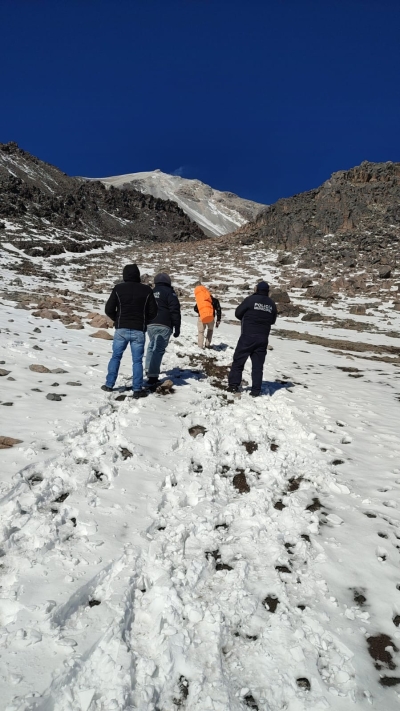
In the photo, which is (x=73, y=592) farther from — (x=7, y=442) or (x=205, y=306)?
(x=205, y=306)

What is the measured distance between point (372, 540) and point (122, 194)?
130330 mm

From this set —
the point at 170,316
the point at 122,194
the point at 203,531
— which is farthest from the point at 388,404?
the point at 122,194

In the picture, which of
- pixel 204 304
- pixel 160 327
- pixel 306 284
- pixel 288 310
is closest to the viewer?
pixel 160 327

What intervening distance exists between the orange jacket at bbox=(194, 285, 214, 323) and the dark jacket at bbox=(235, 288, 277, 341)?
3.61 metres

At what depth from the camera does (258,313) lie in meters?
7.66

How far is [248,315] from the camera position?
25.4 feet

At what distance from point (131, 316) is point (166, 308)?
1.18 meters

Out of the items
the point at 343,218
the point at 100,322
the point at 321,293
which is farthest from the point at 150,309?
the point at 343,218

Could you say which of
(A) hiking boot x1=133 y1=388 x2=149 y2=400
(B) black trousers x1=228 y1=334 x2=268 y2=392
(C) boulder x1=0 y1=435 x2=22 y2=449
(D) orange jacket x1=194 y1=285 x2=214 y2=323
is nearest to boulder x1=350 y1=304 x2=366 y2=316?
(D) orange jacket x1=194 y1=285 x2=214 y2=323

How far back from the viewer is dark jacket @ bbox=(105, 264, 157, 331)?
666 cm

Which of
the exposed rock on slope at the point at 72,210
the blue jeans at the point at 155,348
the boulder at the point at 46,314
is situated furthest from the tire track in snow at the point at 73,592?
the exposed rock on slope at the point at 72,210

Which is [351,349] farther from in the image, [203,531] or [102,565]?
[102,565]

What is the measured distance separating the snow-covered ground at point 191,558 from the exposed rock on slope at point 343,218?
129 feet

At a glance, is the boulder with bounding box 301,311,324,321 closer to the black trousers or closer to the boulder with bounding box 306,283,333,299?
the boulder with bounding box 306,283,333,299
